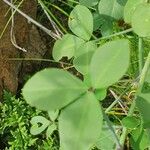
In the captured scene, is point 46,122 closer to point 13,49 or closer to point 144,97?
point 144,97

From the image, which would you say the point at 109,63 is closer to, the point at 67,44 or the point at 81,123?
the point at 81,123

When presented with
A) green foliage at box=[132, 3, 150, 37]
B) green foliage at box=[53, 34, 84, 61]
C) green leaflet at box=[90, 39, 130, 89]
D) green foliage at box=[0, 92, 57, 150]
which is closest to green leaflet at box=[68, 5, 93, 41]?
green foliage at box=[53, 34, 84, 61]

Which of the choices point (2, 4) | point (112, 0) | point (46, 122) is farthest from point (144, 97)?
point (2, 4)

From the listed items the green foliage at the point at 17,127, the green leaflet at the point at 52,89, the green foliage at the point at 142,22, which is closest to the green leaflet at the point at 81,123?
the green leaflet at the point at 52,89

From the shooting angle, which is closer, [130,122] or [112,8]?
[130,122]

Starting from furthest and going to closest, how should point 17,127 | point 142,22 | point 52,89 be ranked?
point 17,127
point 142,22
point 52,89

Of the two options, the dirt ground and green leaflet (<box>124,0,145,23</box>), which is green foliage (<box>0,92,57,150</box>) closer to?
the dirt ground

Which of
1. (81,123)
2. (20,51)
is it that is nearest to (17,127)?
(20,51)
